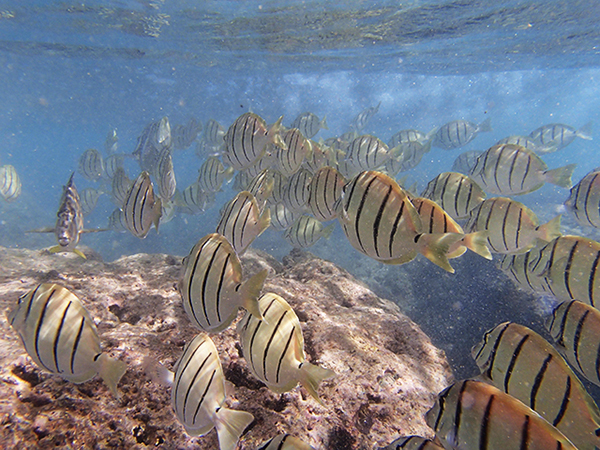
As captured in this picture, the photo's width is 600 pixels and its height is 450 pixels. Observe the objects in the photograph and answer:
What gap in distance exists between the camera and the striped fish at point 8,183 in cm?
665

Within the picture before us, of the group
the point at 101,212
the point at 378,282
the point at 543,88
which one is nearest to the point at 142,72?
the point at 101,212

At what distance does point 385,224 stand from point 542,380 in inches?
50.7

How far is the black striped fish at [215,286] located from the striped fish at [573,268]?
2562 mm

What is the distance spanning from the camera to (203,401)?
71.9 inches

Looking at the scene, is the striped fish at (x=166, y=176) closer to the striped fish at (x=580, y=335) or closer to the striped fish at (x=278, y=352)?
the striped fish at (x=278, y=352)

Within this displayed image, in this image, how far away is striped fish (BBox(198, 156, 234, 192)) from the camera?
4.93m

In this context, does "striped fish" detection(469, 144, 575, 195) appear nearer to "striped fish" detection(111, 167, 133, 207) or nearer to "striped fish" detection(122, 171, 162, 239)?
"striped fish" detection(122, 171, 162, 239)

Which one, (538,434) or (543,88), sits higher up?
(543,88)

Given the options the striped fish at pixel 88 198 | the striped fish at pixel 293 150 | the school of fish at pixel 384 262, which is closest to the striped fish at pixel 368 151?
the striped fish at pixel 293 150

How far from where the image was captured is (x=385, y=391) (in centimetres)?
274

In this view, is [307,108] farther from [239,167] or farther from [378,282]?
[239,167]

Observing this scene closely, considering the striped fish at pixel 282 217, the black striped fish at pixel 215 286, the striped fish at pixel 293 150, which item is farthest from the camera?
the striped fish at pixel 282 217

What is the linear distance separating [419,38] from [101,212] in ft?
109

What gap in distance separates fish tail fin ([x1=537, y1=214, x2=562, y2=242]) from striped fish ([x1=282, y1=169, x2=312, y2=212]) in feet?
8.01
